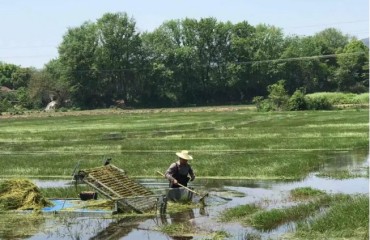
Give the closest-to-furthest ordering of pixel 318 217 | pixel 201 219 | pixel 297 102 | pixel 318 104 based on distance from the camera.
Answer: pixel 318 217
pixel 201 219
pixel 297 102
pixel 318 104

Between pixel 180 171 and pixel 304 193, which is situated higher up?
pixel 180 171

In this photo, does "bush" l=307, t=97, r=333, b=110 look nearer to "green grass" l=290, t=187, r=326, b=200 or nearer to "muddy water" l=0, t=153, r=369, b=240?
"muddy water" l=0, t=153, r=369, b=240

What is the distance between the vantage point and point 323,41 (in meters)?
116

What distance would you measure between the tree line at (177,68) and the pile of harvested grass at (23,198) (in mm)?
83897

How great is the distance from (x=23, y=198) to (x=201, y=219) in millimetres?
4394

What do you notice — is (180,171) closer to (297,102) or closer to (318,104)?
(297,102)

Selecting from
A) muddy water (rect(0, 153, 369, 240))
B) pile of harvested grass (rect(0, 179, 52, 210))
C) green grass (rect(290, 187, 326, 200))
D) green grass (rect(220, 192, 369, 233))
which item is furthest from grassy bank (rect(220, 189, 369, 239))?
pile of harvested grass (rect(0, 179, 52, 210))

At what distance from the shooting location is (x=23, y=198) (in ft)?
46.7

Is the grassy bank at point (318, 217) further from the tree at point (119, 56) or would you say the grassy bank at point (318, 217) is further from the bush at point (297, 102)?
the tree at point (119, 56)

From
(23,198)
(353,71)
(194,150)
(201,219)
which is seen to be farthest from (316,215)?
(353,71)

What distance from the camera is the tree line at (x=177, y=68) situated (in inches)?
3910

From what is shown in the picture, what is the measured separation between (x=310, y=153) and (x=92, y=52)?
3096 inches

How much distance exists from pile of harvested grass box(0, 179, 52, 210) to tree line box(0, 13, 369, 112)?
8390cm

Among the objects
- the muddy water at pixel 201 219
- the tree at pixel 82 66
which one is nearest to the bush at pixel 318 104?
the tree at pixel 82 66
